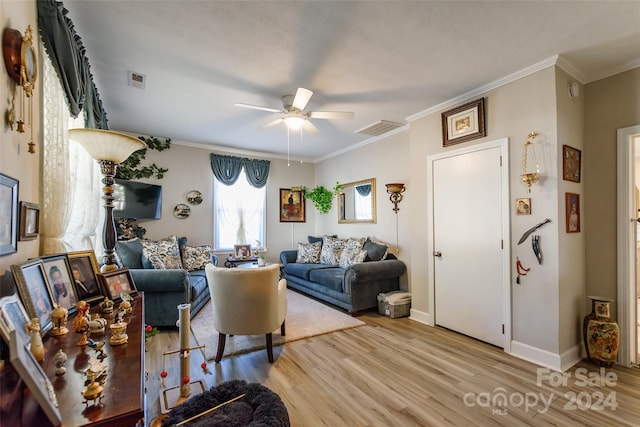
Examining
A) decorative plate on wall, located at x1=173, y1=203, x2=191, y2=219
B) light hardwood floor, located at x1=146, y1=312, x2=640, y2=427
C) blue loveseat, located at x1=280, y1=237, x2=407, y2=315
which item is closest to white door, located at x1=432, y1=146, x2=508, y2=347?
light hardwood floor, located at x1=146, y1=312, x2=640, y2=427

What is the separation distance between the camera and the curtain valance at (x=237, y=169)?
5438 mm

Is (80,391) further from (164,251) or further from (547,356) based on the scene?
(164,251)

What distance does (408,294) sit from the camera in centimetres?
404

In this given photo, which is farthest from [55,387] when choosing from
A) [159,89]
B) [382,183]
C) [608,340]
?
[382,183]

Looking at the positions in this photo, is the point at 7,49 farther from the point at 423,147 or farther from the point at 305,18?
the point at 423,147

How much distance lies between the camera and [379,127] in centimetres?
430

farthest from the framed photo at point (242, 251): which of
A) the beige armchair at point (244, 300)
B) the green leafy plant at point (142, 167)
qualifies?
the beige armchair at point (244, 300)

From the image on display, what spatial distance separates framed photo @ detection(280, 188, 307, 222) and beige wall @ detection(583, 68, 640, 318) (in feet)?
15.6

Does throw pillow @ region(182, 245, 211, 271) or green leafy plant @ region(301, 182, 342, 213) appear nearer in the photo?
throw pillow @ region(182, 245, 211, 271)

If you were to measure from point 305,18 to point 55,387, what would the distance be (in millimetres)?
2312

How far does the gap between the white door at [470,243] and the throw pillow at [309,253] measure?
2442 millimetres

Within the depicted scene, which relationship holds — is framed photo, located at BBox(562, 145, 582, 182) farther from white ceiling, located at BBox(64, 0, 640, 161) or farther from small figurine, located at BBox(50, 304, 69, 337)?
small figurine, located at BBox(50, 304, 69, 337)

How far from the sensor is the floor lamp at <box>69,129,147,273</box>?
1861mm

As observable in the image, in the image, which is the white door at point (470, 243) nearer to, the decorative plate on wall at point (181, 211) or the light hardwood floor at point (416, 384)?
the light hardwood floor at point (416, 384)
